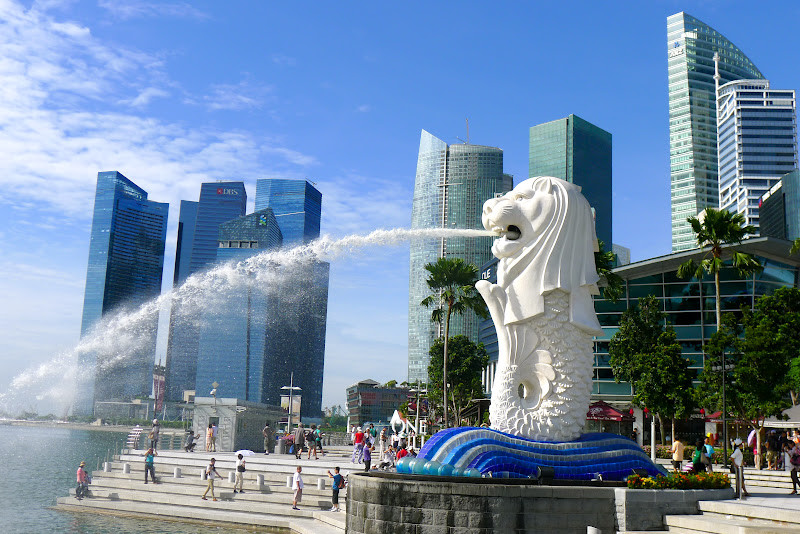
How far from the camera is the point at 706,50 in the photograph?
649 feet

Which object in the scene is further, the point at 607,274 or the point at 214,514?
the point at 607,274

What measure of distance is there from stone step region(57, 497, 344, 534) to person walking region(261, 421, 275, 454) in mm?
11779

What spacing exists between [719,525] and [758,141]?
592ft

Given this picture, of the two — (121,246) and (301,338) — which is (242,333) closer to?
(301,338)

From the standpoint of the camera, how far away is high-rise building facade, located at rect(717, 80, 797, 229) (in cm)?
16988

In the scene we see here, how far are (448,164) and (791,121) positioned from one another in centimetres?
7969

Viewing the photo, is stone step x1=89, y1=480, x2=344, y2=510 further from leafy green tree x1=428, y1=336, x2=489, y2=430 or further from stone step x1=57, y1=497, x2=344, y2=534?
leafy green tree x1=428, y1=336, x2=489, y2=430

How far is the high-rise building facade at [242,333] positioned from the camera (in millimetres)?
157125

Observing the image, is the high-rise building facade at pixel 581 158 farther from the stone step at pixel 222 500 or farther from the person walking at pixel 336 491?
the person walking at pixel 336 491

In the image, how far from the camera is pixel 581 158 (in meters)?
173

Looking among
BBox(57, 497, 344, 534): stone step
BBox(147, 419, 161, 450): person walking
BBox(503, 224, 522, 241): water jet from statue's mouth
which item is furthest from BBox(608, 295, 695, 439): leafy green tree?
BBox(147, 419, 161, 450): person walking

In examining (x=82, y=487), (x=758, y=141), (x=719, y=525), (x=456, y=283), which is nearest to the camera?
(x=719, y=525)

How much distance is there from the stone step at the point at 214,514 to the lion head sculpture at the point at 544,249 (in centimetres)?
776

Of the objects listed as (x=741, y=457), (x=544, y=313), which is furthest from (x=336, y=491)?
(x=741, y=457)
